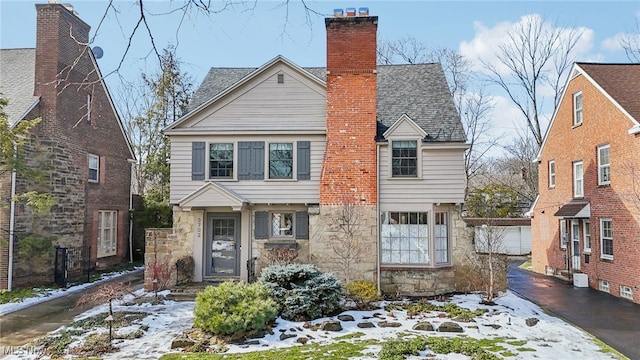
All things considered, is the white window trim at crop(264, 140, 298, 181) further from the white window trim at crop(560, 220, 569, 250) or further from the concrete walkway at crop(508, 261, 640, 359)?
the white window trim at crop(560, 220, 569, 250)

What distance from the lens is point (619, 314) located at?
11.5 m

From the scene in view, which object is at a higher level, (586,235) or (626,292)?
(586,235)

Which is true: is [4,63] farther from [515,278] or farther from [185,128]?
[515,278]

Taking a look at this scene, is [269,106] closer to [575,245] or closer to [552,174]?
[575,245]

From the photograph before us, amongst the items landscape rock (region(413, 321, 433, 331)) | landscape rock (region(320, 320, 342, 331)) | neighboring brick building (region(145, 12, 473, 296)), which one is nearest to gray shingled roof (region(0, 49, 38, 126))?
neighboring brick building (region(145, 12, 473, 296))

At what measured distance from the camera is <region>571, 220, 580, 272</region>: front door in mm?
17048

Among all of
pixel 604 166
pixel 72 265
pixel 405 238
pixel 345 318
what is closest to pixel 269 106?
pixel 405 238

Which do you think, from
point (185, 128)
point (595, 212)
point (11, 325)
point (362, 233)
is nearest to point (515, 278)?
point (595, 212)

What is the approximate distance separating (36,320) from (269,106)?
848cm

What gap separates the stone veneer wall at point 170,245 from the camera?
12875 millimetres

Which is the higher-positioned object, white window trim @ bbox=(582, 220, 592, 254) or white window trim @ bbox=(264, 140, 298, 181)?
white window trim @ bbox=(264, 140, 298, 181)

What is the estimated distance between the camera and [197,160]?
13.5 metres

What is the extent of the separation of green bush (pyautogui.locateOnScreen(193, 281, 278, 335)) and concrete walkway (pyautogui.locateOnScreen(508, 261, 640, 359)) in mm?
7195

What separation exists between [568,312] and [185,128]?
41.3ft
